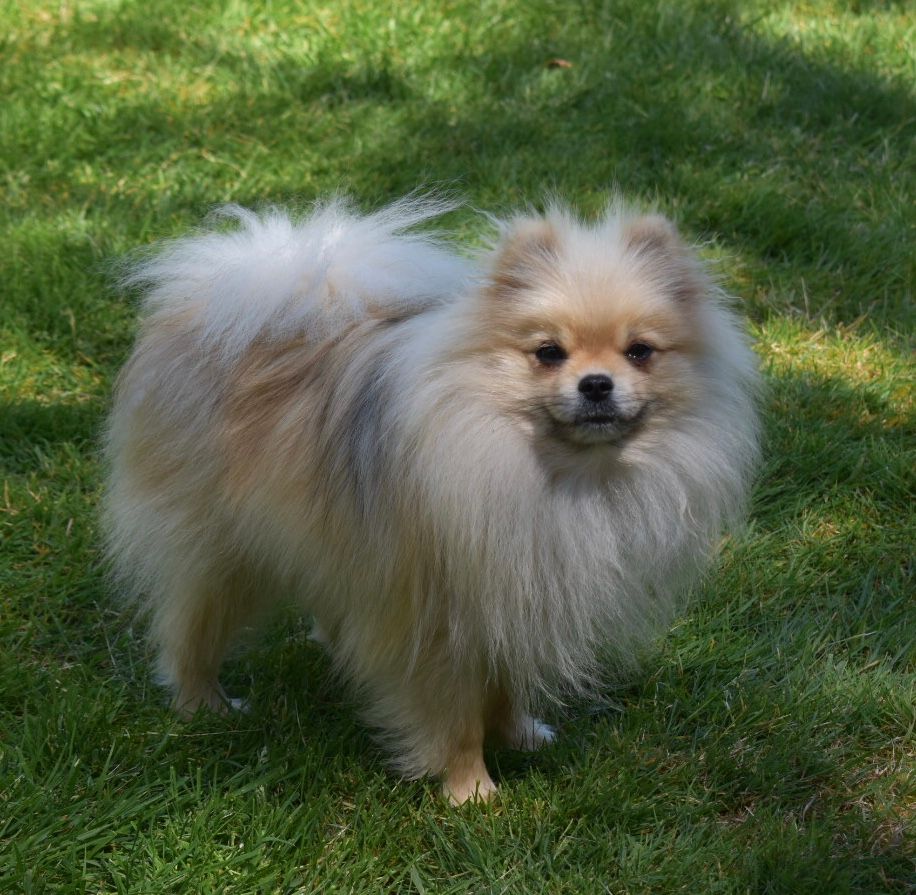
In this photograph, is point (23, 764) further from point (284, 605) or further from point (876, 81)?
point (876, 81)

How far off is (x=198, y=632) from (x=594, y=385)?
136cm

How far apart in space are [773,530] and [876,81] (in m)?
2.99

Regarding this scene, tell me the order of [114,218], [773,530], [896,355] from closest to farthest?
[773,530]
[896,355]
[114,218]

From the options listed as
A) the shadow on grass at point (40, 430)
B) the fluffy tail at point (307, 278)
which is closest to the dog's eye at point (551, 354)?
the fluffy tail at point (307, 278)

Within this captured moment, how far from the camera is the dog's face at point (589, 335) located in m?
2.52

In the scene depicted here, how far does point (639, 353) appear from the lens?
2607 mm

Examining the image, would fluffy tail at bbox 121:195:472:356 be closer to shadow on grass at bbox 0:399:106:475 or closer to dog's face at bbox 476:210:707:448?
dog's face at bbox 476:210:707:448

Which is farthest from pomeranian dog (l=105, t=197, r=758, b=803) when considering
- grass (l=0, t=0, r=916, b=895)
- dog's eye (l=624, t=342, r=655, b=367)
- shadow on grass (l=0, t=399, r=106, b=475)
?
shadow on grass (l=0, t=399, r=106, b=475)

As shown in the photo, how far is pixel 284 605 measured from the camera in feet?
11.1

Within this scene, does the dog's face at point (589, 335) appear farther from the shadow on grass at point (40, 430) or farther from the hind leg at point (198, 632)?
the shadow on grass at point (40, 430)

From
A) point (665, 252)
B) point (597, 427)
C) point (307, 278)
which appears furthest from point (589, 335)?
point (307, 278)

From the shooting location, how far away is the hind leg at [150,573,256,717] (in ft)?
10.4

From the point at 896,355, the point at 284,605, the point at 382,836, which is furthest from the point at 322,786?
the point at 896,355

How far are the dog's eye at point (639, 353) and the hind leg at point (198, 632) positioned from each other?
4.06ft
